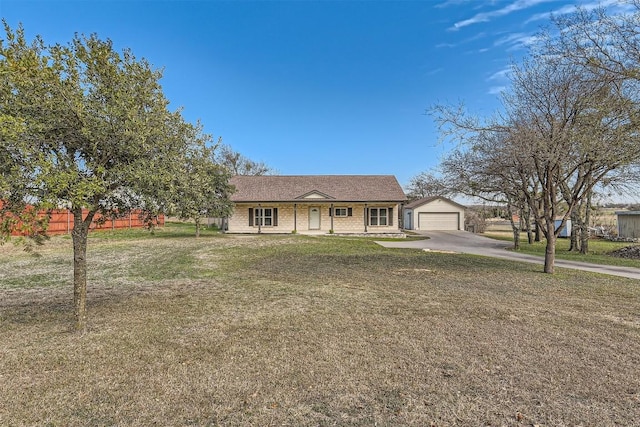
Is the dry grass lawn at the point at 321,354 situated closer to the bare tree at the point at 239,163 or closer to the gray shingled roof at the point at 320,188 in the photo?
the gray shingled roof at the point at 320,188

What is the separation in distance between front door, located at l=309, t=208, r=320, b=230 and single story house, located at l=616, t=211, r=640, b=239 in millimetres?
21449

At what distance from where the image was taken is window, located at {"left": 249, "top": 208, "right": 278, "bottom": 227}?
25297mm

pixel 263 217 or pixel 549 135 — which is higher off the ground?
pixel 549 135

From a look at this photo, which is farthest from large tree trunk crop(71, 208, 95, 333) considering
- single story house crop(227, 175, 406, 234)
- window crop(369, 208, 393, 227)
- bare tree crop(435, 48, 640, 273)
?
window crop(369, 208, 393, 227)

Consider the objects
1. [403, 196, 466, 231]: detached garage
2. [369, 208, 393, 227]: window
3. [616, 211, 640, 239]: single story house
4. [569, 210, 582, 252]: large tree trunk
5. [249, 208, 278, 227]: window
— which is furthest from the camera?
[403, 196, 466, 231]: detached garage

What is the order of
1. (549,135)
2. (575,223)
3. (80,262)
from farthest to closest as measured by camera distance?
1. (575,223)
2. (549,135)
3. (80,262)

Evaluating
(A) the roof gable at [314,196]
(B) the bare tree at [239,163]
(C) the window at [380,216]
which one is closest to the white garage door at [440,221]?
(C) the window at [380,216]

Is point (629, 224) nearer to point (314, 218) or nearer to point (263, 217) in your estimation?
point (314, 218)

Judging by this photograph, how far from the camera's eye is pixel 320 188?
87.2 ft

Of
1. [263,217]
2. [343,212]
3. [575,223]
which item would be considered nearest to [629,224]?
[575,223]

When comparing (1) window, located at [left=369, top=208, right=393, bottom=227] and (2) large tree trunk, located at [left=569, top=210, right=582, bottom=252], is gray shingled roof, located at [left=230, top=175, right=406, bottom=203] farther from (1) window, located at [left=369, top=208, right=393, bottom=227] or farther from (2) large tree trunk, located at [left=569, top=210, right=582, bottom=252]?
(2) large tree trunk, located at [left=569, top=210, right=582, bottom=252]

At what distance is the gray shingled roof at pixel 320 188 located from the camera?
2505 cm

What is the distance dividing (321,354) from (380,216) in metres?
22.2

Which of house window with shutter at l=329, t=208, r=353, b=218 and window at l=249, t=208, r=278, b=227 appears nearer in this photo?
window at l=249, t=208, r=278, b=227
